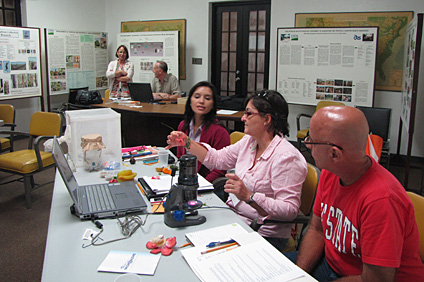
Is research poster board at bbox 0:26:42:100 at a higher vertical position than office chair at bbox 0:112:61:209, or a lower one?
higher

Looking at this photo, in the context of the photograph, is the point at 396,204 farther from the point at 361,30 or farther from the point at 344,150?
the point at 361,30

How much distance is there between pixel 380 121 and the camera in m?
4.68

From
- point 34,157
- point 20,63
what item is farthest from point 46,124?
point 20,63

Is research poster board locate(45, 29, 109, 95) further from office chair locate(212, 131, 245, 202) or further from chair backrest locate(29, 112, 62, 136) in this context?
office chair locate(212, 131, 245, 202)

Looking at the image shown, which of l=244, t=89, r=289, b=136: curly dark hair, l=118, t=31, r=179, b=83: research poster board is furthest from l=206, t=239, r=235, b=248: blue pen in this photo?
l=118, t=31, r=179, b=83: research poster board

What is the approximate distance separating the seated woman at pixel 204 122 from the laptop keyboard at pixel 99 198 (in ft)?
2.83

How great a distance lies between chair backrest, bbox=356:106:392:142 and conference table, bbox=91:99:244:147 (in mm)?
1672

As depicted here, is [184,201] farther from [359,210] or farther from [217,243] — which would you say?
[359,210]

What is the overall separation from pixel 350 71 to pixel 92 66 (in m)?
5.00

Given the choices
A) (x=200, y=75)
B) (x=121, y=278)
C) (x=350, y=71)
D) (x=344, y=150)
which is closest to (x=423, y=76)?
(x=350, y=71)

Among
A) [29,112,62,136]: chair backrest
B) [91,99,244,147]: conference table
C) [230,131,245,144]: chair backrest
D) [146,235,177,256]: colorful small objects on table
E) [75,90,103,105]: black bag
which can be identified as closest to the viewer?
[146,235,177,256]: colorful small objects on table

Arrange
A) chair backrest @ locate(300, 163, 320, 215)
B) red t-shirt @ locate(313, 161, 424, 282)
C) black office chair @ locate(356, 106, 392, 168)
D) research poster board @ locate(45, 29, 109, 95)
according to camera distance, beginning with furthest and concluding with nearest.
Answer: research poster board @ locate(45, 29, 109, 95), black office chair @ locate(356, 106, 392, 168), chair backrest @ locate(300, 163, 320, 215), red t-shirt @ locate(313, 161, 424, 282)

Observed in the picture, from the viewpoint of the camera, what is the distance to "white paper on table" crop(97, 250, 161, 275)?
49.5 inches

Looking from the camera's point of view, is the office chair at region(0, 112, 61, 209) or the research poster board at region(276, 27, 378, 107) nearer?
the office chair at region(0, 112, 61, 209)
